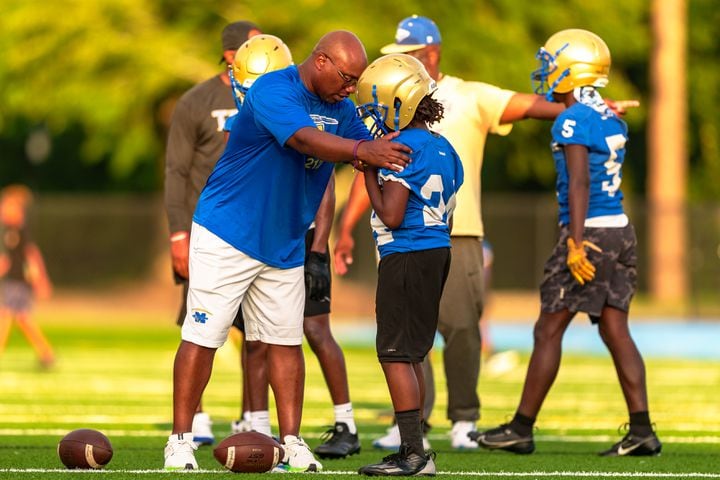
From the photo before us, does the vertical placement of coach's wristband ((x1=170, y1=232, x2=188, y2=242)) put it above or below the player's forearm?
below

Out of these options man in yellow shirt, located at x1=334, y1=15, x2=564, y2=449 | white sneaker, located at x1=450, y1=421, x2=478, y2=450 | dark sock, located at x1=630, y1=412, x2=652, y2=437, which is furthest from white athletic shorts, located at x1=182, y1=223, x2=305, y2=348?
dark sock, located at x1=630, y1=412, x2=652, y2=437

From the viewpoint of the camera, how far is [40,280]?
667 inches

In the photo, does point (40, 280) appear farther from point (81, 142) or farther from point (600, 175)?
point (81, 142)

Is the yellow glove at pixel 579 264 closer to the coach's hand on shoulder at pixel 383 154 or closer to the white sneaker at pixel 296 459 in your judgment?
the coach's hand on shoulder at pixel 383 154

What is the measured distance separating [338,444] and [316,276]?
1131 mm

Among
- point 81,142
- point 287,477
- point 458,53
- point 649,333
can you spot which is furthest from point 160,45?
point 287,477

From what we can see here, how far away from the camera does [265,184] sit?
7.15m

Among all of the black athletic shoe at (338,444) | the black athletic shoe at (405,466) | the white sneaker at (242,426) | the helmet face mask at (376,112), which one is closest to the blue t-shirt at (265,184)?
the helmet face mask at (376,112)

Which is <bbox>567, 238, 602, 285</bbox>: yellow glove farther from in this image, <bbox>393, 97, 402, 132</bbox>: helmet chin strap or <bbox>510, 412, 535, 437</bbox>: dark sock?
<bbox>393, 97, 402, 132</bbox>: helmet chin strap

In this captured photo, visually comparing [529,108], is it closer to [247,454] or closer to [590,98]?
[590,98]

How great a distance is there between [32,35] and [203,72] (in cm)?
319

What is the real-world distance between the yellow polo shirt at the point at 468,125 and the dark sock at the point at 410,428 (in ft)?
6.93

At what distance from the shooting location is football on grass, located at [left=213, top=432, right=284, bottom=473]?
6.98m

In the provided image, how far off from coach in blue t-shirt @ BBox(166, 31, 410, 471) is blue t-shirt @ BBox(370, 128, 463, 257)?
35 centimetres
